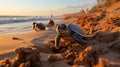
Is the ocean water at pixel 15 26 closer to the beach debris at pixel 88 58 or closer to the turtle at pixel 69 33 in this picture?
→ the turtle at pixel 69 33

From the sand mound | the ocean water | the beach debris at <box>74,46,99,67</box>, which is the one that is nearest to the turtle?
the beach debris at <box>74,46,99,67</box>

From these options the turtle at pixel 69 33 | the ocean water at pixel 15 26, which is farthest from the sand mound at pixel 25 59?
the ocean water at pixel 15 26

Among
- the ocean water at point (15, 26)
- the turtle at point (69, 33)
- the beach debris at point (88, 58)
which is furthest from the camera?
the ocean water at point (15, 26)

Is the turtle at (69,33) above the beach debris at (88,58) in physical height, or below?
above

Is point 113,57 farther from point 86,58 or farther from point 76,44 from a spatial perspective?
point 76,44

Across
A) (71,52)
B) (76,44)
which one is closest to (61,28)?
(76,44)

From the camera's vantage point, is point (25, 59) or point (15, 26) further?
point (15, 26)

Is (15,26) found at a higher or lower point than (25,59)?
lower

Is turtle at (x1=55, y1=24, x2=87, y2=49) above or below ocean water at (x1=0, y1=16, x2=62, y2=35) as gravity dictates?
above


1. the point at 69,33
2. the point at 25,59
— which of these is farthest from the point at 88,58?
the point at 69,33

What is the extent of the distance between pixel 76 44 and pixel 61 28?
618 millimetres

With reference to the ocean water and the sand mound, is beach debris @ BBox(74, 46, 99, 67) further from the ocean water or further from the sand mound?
the ocean water

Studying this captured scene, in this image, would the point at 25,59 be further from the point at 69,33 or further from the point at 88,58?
the point at 69,33

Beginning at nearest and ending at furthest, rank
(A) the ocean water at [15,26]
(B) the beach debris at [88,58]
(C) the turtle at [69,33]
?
(B) the beach debris at [88,58] → (C) the turtle at [69,33] → (A) the ocean water at [15,26]
